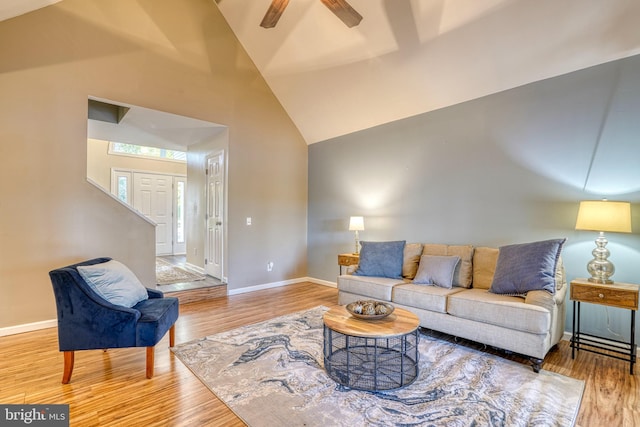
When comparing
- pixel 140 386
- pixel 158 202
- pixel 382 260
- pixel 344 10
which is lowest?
pixel 140 386

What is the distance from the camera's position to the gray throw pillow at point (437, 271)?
3.32 metres

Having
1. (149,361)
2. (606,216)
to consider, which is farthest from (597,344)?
(149,361)

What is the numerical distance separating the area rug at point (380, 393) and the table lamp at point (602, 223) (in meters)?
1.04

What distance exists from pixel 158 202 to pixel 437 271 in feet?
24.6

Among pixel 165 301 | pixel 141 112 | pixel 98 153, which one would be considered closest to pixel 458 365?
pixel 165 301

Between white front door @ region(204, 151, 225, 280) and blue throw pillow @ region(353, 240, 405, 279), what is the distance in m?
2.35

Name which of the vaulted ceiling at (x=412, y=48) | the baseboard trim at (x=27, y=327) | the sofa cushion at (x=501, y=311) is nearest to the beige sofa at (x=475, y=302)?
the sofa cushion at (x=501, y=311)

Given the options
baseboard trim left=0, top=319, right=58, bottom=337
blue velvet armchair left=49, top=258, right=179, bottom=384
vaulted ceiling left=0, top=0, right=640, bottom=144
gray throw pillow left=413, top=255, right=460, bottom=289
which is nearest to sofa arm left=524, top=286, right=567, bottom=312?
gray throw pillow left=413, top=255, right=460, bottom=289

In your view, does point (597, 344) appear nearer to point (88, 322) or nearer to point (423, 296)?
→ point (423, 296)

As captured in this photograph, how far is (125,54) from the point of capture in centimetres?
380

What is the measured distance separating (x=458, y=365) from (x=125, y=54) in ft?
16.6

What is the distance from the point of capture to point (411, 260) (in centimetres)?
388

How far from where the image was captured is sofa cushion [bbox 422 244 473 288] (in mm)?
3410

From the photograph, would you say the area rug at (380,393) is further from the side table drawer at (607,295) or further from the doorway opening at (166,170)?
the doorway opening at (166,170)
